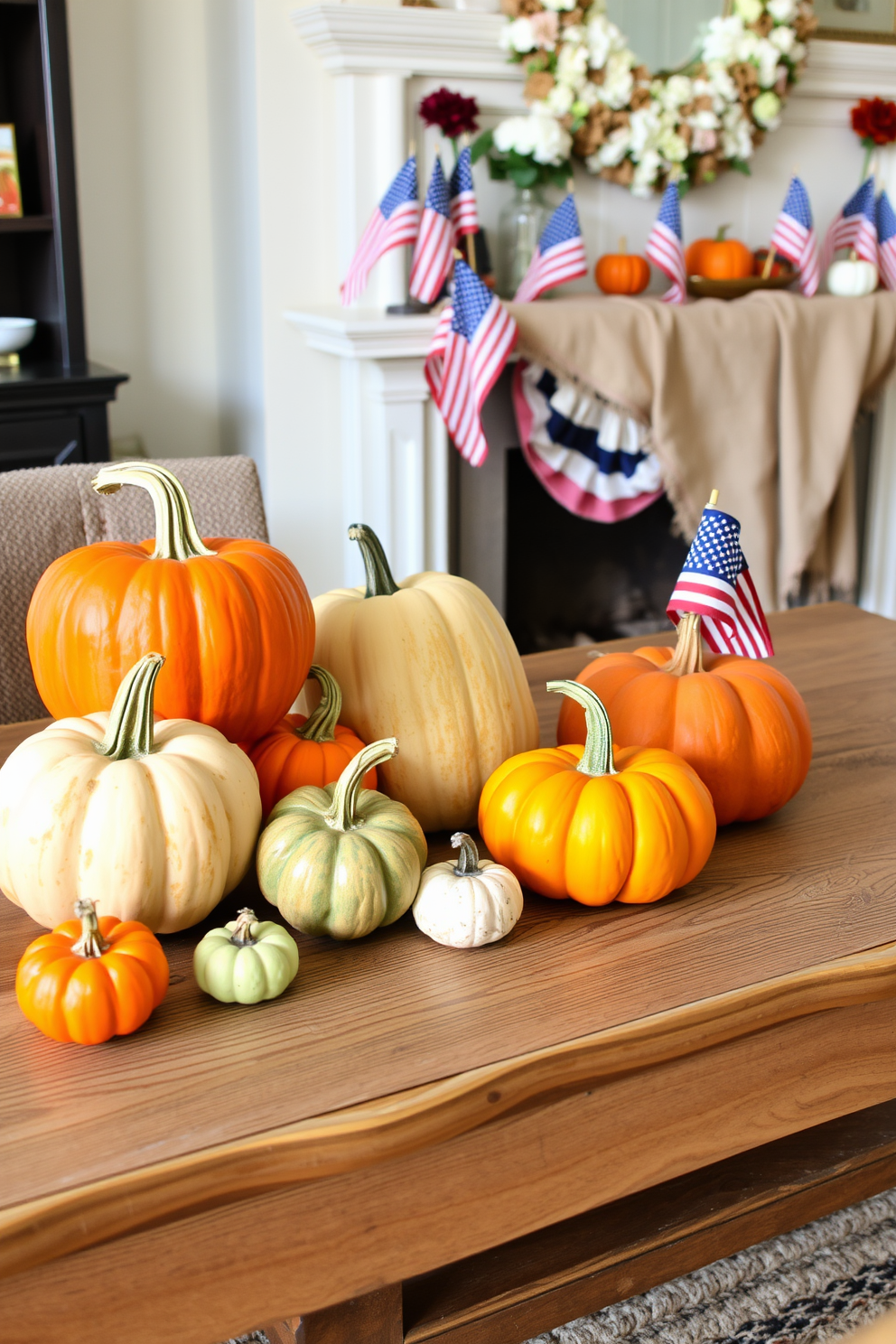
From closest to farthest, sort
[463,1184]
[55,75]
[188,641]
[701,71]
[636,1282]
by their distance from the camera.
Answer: [463,1184] < [188,641] < [636,1282] < [55,75] < [701,71]

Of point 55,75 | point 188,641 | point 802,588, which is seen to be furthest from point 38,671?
point 802,588

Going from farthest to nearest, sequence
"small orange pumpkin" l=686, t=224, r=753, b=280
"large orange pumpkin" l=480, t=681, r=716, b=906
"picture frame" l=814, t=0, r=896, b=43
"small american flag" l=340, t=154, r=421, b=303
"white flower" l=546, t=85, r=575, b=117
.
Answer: "picture frame" l=814, t=0, r=896, b=43 < "small orange pumpkin" l=686, t=224, r=753, b=280 < "white flower" l=546, t=85, r=575, b=117 < "small american flag" l=340, t=154, r=421, b=303 < "large orange pumpkin" l=480, t=681, r=716, b=906

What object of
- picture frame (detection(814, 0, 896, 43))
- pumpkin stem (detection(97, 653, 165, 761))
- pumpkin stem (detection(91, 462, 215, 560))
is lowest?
pumpkin stem (detection(97, 653, 165, 761))

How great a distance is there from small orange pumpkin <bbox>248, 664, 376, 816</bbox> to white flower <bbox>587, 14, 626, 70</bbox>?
7.54ft

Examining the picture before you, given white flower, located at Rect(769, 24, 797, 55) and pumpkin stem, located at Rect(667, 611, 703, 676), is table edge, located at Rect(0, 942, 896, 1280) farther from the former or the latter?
white flower, located at Rect(769, 24, 797, 55)

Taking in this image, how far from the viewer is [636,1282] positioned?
0.96 metres

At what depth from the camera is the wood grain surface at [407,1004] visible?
63 centimetres

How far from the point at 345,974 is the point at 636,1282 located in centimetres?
42

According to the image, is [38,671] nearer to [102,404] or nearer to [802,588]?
[102,404]

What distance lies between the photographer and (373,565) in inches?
38.5

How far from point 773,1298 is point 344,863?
0.75 m

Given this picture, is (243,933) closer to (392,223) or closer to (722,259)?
(392,223)

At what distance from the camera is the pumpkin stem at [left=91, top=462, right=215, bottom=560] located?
0.88 metres

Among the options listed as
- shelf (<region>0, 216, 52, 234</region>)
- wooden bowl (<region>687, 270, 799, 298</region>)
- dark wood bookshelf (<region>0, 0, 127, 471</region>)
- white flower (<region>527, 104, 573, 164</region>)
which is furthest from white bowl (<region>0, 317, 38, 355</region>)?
wooden bowl (<region>687, 270, 799, 298</region>)
